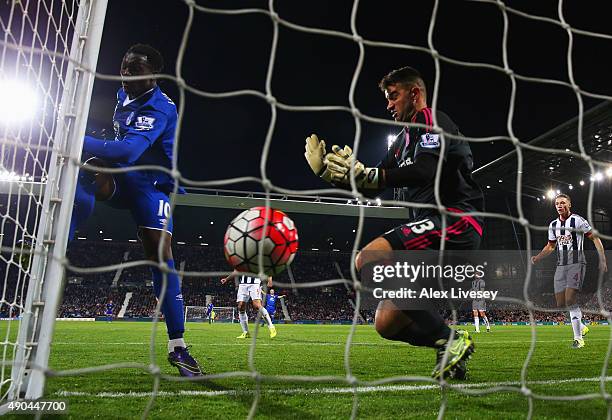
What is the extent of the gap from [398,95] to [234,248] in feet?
5.08

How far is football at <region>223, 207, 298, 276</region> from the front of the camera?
8.56ft

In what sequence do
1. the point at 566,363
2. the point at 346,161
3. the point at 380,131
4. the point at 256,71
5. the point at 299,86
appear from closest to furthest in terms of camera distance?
the point at 346,161
the point at 566,363
the point at 256,71
the point at 299,86
the point at 380,131

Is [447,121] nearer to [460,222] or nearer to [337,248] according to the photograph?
[460,222]

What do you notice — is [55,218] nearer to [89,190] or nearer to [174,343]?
[89,190]

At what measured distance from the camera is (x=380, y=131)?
2922 cm

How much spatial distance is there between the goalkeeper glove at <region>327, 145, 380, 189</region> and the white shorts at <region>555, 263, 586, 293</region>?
4.92 meters

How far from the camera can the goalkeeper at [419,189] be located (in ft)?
8.74

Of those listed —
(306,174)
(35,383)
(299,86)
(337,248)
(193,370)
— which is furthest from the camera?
(337,248)

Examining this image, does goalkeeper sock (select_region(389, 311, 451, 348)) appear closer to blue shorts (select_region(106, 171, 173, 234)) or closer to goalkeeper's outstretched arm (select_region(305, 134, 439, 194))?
goalkeeper's outstretched arm (select_region(305, 134, 439, 194))

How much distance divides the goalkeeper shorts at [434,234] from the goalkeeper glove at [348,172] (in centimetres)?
41

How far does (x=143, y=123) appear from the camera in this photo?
10.1ft

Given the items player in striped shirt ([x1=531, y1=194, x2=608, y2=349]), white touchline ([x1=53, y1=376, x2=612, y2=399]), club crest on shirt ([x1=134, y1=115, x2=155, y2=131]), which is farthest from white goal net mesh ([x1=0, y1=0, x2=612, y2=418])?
player in striped shirt ([x1=531, y1=194, x2=608, y2=349])

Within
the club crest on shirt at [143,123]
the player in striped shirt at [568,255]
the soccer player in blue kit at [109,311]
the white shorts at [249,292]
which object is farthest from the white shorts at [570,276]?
the soccer player in blue kit at [109,311]

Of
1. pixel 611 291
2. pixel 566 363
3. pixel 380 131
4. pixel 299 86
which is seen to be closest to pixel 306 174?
pixel 380 131
